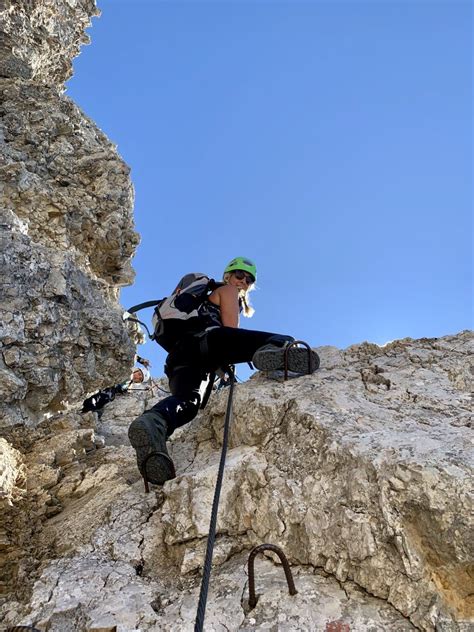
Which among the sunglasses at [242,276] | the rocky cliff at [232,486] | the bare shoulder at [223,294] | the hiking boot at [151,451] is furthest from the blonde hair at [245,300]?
the hiking boot at [151,451]

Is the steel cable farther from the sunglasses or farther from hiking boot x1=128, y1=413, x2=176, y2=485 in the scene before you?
the sunglasses

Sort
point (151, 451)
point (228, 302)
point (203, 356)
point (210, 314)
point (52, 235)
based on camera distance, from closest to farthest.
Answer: point (151, 451), point (203, 356), point (210, 314), point (228, 302), point (52, 235)

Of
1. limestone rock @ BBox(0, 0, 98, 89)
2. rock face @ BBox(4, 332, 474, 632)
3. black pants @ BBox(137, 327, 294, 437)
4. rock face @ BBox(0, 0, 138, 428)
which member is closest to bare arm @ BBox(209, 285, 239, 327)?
black pants @ BBox(137, 327, 294, 437)

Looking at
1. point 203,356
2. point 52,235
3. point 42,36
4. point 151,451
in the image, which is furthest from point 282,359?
point 42,36

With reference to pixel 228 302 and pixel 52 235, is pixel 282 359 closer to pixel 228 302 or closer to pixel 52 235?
pixel 228 302

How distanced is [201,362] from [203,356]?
0.10 meters

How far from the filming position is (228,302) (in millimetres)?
5773

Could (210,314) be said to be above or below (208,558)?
above

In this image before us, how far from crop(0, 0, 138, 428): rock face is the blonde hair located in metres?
1.62

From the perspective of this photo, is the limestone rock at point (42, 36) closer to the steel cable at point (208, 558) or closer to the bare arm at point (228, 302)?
the bare arm at point (228, 302)

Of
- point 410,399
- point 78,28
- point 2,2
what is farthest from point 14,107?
point 410,399

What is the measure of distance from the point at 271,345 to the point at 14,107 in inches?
256

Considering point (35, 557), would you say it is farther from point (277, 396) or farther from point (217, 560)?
point (277, 396)

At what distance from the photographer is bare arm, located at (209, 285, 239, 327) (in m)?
5.72
